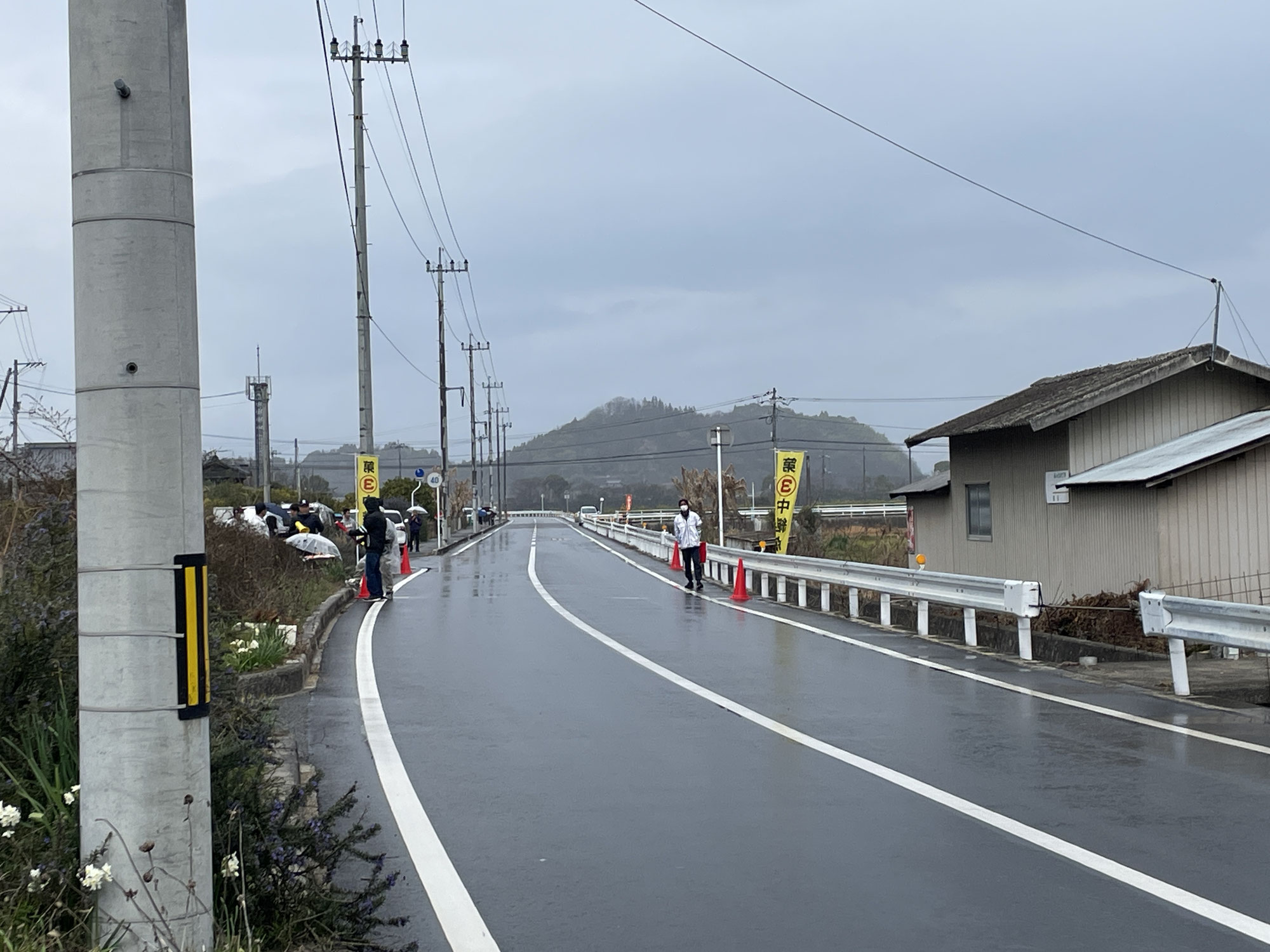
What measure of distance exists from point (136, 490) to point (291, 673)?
28.3 ft

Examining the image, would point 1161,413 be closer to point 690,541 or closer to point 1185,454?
point 1185,454

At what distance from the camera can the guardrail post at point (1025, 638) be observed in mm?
14453

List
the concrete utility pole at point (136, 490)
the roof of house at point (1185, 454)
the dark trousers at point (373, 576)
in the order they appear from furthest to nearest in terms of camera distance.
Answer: the dark trousers at point (373, 576)
the roof of house at point (1185, 454)
the concrete utility pole at point (136, 490)

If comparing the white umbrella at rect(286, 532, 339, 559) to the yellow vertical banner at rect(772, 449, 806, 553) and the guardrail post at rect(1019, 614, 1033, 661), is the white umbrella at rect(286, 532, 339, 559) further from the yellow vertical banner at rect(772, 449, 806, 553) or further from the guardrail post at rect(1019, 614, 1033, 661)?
the guardrail post at rect(1019, 614, 1033, 661)

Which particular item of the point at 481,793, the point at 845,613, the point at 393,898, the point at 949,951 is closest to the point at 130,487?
the point at 393,898

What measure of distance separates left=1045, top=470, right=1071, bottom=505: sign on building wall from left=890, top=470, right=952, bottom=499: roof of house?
13.1 feet

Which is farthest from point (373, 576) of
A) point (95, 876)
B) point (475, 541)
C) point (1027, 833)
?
point (475, 541)

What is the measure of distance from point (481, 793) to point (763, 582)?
59.9 ft

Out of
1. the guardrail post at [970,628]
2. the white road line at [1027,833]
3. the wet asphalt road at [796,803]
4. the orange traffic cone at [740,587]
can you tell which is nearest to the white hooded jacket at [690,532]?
the orange traffic cone at [740,587]

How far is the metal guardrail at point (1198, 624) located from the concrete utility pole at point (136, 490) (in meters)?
9.06

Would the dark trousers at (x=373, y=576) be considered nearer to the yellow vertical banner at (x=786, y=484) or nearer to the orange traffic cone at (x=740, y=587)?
the orange traffic cone at (x=740, y=587)

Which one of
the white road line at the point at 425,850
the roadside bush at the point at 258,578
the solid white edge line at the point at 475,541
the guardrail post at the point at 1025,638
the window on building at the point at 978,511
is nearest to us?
the white road line at the point at 425,850

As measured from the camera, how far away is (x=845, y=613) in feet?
68.7

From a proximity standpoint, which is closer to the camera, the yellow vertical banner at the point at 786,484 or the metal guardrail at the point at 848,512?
the yellow vertical banner at the point at 786,484
